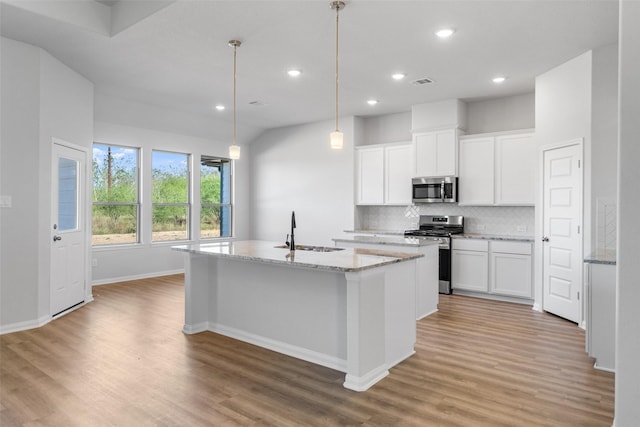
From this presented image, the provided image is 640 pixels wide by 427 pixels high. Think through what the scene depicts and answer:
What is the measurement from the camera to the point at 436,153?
6465mm

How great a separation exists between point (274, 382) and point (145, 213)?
17.3 ft

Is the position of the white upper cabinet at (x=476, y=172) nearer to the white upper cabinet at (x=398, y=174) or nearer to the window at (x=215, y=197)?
the white upper cabinet at (x=398, y=174)

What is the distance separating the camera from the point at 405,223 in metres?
7.30

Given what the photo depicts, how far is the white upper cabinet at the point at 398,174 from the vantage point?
6.92m

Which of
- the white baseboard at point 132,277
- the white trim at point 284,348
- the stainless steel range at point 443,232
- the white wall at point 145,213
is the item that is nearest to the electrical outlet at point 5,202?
the white trim at point 284,348

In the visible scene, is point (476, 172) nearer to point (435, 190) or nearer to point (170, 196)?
point (435, 190)

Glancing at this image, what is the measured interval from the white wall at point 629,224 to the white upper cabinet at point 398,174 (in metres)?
4.72

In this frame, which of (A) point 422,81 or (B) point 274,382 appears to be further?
(A) point 422,81

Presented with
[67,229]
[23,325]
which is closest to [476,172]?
[67,229]

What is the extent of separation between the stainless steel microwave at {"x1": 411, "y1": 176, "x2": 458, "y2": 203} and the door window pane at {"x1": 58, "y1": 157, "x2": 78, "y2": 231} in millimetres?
4866

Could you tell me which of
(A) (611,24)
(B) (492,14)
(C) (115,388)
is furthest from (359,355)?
(A) (611,24)

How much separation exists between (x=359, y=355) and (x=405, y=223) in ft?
15.1

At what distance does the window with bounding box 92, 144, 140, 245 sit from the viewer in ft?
22.6

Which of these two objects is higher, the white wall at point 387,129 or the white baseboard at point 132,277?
the white wall at point 387,129
